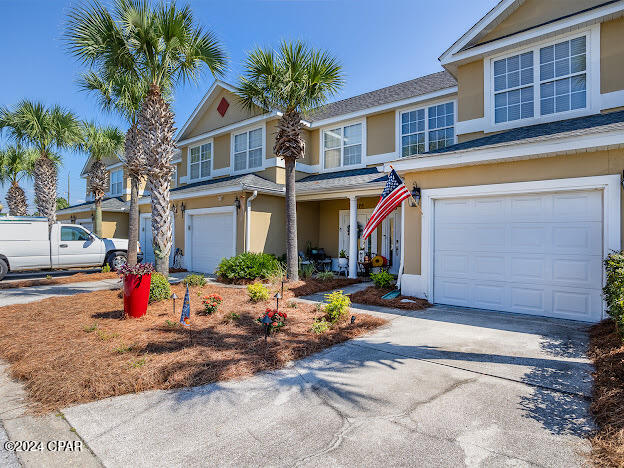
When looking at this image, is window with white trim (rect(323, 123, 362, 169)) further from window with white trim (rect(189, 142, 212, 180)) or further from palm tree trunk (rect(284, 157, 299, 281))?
window with white trim (rect(189, 142, 212, 180))

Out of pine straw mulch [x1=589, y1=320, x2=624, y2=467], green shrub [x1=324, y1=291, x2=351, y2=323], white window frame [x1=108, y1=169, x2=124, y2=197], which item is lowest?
pine straw mulch [x1=589, y1=320, x2=624, y2=467]

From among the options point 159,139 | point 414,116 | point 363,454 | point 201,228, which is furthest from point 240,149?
point 363,454

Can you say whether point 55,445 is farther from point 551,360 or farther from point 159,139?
point 159,139

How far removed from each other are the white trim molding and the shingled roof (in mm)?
5209

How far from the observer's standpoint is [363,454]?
2668mm

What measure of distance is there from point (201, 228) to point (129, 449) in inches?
484

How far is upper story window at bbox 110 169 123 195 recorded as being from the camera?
24062 millimetres

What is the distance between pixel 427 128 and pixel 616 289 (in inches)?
332

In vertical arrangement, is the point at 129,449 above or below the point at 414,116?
below

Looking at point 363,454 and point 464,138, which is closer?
point 363,454

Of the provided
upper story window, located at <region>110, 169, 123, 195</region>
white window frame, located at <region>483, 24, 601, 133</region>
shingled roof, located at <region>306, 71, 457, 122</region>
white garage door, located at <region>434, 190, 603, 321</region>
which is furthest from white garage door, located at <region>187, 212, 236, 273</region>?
upper story window, located at <region>110, 169, 123, 195</region>

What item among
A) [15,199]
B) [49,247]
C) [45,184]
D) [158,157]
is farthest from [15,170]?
[158,157]

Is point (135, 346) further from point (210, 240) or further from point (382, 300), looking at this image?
point (210, 240)

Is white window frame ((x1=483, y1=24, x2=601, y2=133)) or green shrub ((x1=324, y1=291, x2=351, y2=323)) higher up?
white window frame ((x1=483, y1=24, x2=601, y2=133))
